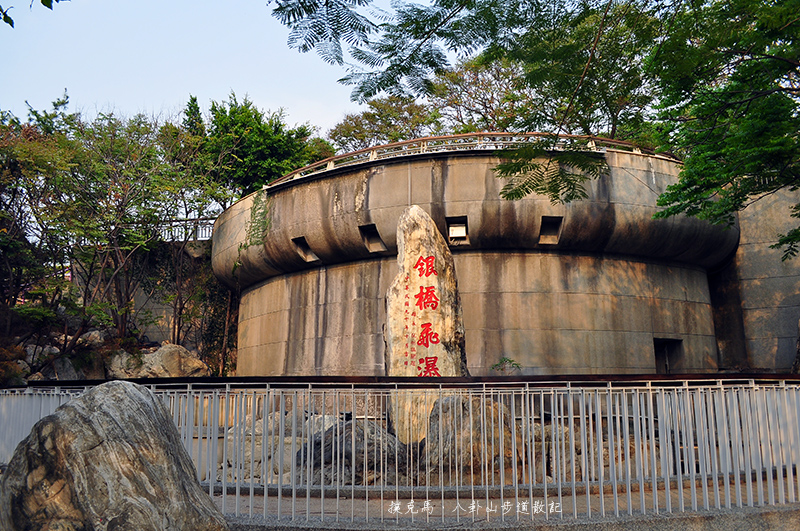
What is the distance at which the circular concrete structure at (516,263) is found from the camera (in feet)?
66.8

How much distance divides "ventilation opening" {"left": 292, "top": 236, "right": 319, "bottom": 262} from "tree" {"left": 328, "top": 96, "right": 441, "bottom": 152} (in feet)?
34.2

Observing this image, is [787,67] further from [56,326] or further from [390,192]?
[56,326]

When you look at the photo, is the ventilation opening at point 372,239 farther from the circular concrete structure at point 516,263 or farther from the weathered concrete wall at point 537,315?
the weathered concrete wall at point 537,315

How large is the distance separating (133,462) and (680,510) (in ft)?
20.1

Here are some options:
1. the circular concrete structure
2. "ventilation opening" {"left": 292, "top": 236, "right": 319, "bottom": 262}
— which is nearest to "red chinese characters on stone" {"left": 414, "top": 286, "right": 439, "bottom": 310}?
the circular concrete structure

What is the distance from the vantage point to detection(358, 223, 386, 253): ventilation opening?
21.7 m

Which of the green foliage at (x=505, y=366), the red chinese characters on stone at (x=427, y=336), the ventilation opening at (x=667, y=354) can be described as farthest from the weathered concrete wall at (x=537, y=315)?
the red chinese characters on stone at (x=427, y=336)

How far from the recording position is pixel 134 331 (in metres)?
26.6

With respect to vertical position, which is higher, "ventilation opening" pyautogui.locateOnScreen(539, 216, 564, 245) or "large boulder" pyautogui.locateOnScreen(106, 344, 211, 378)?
"ventilation opening" pyautogui.locateOnScreen(539, 216, 564, 245)

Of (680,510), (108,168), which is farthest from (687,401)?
(108,168)

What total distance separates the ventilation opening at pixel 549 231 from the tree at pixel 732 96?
318cm

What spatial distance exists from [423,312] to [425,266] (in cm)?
114

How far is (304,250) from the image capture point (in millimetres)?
23328

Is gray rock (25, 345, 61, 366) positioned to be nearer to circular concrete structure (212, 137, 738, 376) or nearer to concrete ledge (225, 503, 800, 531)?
circular concrete structure (212, 137, 738, 376)
